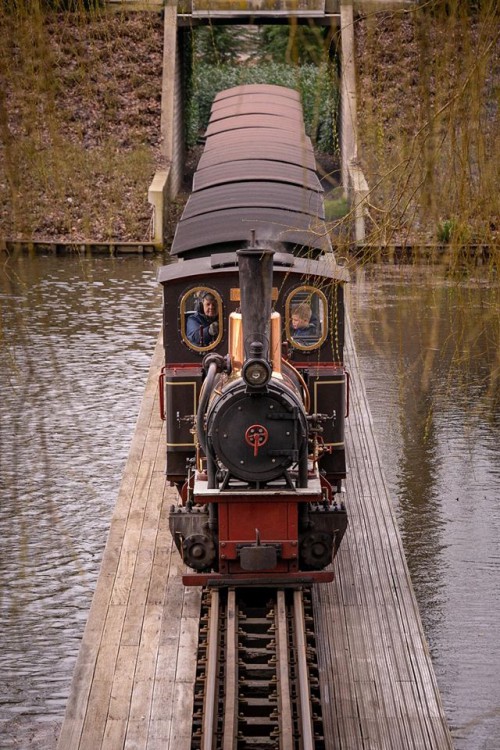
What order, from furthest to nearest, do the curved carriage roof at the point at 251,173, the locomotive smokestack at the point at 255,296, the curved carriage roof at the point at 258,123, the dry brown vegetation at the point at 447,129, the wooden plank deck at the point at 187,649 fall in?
1. the curved carriage roof at the point at 258,123
2. the curved carriage roof at the point at 251,173
3. the locomotive smokestack at the point at 255,296
4. the wooden plank deck at the point at 187,649
5. the dry brown vegetation at the point at 447,129

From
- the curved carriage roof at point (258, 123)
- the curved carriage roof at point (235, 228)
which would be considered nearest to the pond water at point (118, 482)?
the curved carriage roof at point (235, 228)

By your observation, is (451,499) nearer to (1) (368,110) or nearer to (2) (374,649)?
(2) (374,649)

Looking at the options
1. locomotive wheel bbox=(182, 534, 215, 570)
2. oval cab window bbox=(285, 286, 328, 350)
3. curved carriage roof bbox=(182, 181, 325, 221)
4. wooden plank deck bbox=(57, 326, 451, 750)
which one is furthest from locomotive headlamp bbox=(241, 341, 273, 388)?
curved carriage roof bbox=(182, 181, 325, 221)

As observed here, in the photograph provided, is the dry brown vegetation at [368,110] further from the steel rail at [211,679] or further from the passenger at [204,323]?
the passenger at [204,323]

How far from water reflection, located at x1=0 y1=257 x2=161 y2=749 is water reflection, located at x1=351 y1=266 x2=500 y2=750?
1.85 meters

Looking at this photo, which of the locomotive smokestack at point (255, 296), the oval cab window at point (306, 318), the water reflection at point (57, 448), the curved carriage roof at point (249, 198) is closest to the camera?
the water reflection at point (57, 448)

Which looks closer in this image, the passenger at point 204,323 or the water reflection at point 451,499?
the water reflection at point 451,499

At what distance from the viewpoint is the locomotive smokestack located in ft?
23.7

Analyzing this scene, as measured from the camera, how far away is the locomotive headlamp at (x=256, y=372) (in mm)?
7387

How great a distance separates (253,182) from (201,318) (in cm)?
420

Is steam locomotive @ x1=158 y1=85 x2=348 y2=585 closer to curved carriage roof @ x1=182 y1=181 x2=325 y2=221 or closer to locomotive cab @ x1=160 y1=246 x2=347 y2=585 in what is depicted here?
locomotive cab @ x1=160 y1=246 x2=347 y2=585

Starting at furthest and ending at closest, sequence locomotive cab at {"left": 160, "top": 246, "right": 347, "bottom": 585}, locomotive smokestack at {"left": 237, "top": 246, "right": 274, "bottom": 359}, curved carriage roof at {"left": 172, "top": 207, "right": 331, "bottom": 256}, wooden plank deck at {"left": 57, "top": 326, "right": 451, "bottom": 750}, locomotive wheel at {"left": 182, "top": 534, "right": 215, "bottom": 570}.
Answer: curved carriage roof at {"left": 172, "top": 207, "right": 331, "bottom": 256} → locomotive wheel at {"left": 182, "top": 534, "right": 215, "bottom": 570} → locomotive cab at {"left": 160, "top": 246, "right": 347, "bottom": 585} → locomotive smokestack at {"left": 237, "top": 246, "right": 274, "bottom": 359} → wooden plank deck at {"left": 57, "top": 326, "right": 451, "bottom": 750}

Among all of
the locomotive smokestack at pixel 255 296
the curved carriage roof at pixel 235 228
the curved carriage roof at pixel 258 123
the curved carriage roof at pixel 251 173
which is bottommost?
the locomotive smokestack at pixel 255 296

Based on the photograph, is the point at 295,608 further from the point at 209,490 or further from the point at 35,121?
the point at 35,121
